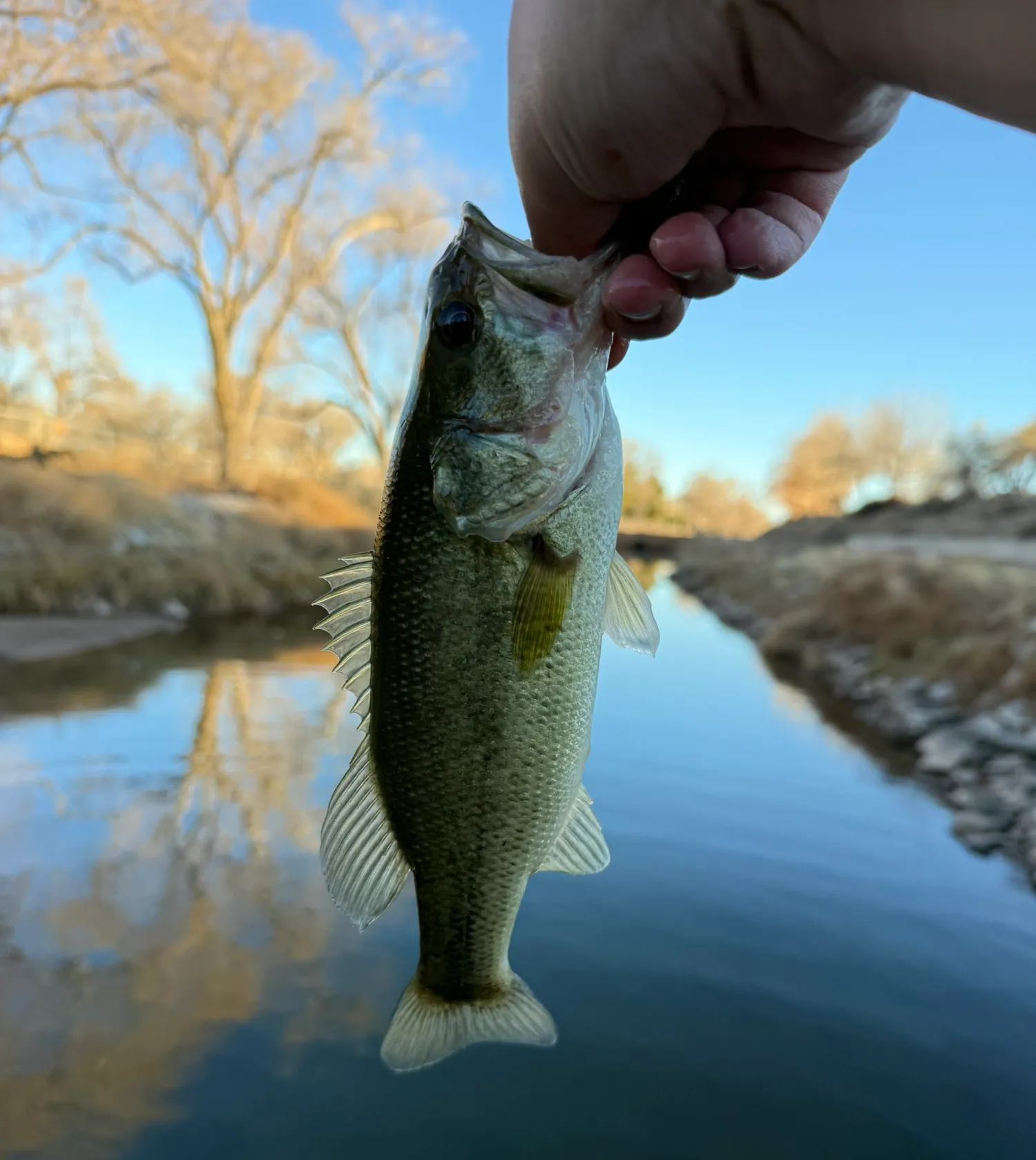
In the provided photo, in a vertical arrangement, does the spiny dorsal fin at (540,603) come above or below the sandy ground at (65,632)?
above

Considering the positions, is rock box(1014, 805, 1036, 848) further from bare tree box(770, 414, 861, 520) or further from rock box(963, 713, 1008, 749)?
bare tree box(770, 414, 861, 520)

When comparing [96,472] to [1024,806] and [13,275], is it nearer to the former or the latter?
[13,275]

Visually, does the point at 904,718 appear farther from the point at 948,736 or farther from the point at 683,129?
the point at 683,129

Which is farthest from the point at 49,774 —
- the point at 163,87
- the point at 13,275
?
the point at 13,275

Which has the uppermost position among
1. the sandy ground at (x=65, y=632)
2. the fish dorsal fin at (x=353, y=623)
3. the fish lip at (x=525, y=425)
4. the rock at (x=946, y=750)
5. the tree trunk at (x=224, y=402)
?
the tree trunk at (x=224, y=402)

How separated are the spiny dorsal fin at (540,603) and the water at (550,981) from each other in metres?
2.33

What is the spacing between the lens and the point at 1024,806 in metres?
6.00

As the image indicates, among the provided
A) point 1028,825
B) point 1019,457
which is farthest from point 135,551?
point 1019,457

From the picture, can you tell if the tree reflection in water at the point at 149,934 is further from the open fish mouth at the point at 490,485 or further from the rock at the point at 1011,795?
the rock at the point at 1011,795

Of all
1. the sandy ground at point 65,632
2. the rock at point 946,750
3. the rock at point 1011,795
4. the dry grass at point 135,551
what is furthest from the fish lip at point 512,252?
the dry grass at point 135,551

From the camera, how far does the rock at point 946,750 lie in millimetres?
7102

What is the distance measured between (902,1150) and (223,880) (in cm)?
329

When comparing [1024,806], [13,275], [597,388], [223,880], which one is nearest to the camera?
[597,388]

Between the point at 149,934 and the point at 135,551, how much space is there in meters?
11.0
